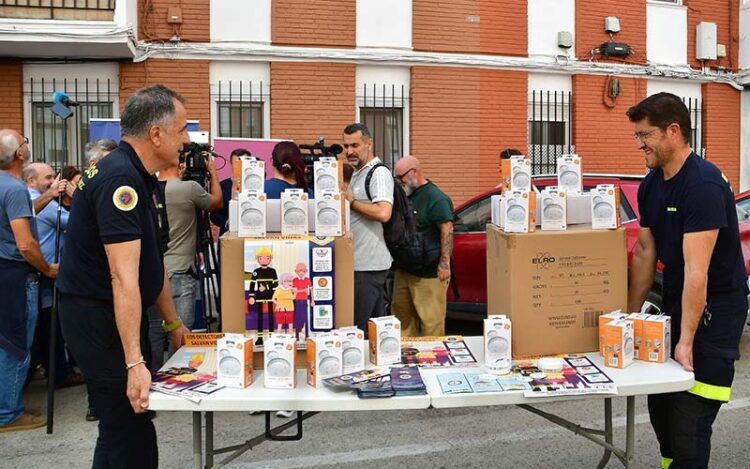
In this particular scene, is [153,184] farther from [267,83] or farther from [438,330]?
[267,83]

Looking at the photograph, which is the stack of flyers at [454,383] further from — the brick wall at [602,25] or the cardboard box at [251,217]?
the brick wall at [602,25]

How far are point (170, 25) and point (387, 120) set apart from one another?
363 centimetres

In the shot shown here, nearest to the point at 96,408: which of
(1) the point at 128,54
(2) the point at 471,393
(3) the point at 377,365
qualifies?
(3) the point at 377,365

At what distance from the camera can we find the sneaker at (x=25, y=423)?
4500 millimetres

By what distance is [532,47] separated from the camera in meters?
11.0

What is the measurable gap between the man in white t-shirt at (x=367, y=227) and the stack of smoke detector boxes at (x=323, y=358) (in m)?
1.57

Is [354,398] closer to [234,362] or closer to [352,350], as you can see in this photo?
[352,350]

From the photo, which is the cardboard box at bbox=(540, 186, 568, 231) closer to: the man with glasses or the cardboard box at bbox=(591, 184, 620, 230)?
the cardboard box at bbox=(591, 184, 620, 230)

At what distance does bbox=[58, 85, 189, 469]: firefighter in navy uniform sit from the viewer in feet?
7.81

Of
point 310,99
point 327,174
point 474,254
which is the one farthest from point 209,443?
point 310,99

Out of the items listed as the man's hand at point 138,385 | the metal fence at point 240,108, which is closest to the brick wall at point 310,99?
the metal fence at point 240,108

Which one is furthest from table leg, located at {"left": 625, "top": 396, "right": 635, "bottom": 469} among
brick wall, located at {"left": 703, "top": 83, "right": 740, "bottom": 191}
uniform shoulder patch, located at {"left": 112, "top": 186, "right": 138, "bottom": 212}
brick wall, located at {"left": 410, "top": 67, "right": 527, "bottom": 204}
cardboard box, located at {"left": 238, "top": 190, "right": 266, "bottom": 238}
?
brick wall, located at {"left": 703, "top": 83, "right": 740, "bottom": 191}

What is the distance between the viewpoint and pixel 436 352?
10.4 ft

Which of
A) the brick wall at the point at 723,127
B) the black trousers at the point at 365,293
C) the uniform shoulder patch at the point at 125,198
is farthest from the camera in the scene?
the brick wall at the point at 723,127
